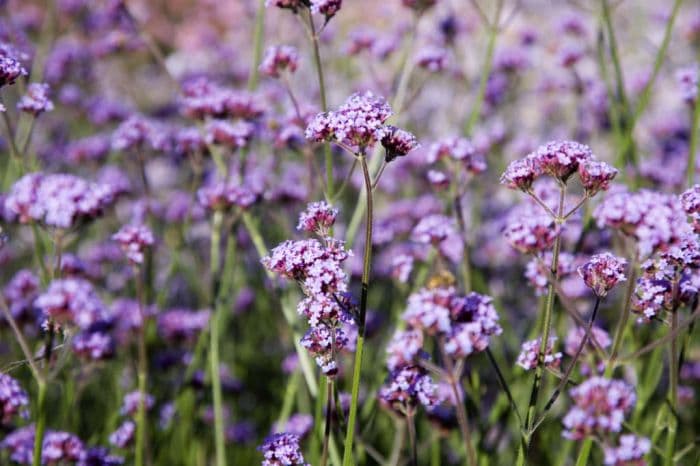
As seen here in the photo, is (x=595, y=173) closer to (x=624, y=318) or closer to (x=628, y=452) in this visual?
(x=624, y=318)

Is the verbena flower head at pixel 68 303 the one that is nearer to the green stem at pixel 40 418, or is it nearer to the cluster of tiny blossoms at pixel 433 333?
the green stem at pixel 40 418

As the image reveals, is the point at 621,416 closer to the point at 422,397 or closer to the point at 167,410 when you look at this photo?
the point at 422,397

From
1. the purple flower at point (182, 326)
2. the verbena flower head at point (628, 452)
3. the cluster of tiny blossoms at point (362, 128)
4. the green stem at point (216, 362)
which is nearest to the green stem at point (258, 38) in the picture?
the green stem at point (216, 362)

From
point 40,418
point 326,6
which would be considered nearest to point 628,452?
point 40,418

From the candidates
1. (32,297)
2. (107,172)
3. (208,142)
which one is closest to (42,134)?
(107,172)

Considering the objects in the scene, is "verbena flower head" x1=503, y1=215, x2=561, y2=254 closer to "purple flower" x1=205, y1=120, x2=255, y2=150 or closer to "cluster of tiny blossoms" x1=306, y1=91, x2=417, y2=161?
"cluster of tiny blossoms" x1=306, y1=91, x2=417, y2=161
